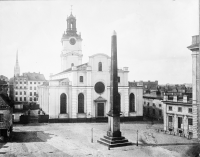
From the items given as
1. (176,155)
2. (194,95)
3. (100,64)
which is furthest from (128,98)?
(176,155)

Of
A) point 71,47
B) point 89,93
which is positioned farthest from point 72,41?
point 89,93

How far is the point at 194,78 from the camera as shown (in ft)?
68.7

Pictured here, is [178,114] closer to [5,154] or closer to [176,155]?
[176,155]

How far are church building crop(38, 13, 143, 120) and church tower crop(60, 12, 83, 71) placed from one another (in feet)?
27.4

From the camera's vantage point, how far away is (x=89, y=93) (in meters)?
33.2

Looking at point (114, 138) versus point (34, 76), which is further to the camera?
point (34, 76)

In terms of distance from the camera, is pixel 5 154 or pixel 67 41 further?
pixel 67 41

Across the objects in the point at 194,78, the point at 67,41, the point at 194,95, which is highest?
the point at 67,41

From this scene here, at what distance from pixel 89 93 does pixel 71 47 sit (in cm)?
1379

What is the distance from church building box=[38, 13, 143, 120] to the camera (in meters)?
32.3

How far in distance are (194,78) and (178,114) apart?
561 centimetres

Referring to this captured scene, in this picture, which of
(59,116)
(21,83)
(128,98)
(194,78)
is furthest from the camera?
(21,83)

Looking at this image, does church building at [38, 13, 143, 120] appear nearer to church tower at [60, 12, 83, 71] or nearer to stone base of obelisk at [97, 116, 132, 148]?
church tower at [60, 12, 83, 71]

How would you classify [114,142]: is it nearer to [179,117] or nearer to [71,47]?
[179,117]
